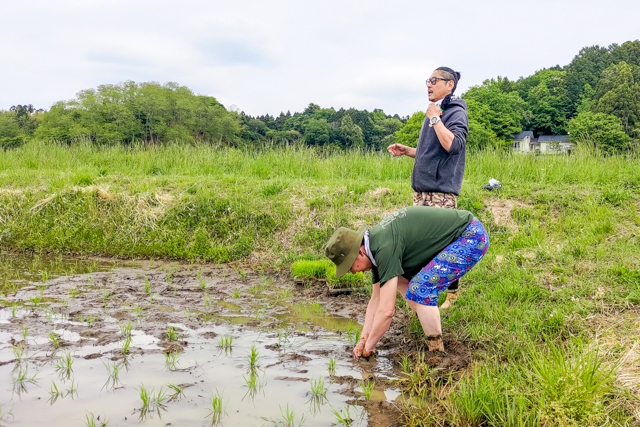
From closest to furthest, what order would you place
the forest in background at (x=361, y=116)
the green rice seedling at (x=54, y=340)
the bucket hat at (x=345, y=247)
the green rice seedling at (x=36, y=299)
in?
the bucket hat at (x=345, y=247) < the green rice seedling at (x=54, y=340) < the green rice seedling at (x=36, y=299) < the forest in background at (x=361, y=116)

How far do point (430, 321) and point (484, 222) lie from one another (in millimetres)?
4280

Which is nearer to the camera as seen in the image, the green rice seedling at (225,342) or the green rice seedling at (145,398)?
the green rice seedling at (145,398)

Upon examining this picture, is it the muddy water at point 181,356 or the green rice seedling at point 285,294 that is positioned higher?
the muddy water at point 181,356

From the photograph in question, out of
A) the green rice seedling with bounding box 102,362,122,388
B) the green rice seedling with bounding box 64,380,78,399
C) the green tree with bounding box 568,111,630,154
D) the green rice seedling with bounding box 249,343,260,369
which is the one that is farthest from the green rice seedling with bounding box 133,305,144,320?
the green tree with bounding box 568,111,630,154

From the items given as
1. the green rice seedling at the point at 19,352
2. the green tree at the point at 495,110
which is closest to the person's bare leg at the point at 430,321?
the green rice seedling at the point at 19,352

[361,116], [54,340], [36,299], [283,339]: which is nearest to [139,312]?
[54,340]

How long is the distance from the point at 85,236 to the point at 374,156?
6.92 metres

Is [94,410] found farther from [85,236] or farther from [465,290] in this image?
[85,236]

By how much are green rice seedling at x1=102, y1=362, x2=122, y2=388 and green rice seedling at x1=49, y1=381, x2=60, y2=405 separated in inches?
12.1

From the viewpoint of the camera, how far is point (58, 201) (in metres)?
9.15

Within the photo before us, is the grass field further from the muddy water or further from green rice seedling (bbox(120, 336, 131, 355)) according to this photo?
green rice seedling (bbox(120, 336, 131, 355))

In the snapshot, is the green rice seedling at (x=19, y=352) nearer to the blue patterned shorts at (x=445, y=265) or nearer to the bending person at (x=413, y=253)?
the bending person at (x=413, y=253)

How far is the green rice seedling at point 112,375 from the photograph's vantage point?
3.44 metres

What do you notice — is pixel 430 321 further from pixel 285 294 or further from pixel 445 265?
pixel 285 294
